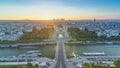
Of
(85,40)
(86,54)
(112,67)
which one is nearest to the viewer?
(112,67)

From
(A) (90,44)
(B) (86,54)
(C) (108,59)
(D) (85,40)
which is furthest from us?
(D) (85,40)

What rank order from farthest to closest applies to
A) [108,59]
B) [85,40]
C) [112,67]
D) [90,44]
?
[85,40]
[90,44]
[108,59]
[112,67]

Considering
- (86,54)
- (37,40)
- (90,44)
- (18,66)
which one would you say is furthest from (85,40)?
(18,66)

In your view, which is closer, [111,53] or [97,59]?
[97,59]

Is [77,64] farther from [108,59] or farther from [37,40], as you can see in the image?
[37,40]

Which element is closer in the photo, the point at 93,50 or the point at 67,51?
the point at 67,51

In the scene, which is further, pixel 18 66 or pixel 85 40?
pixel 85 40

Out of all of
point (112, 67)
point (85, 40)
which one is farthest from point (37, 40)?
point (112, 67)

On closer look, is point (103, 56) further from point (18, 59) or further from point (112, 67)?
point (18, 59)

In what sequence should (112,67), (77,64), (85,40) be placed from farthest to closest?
(85,40)
(77,64)
(112,67)
